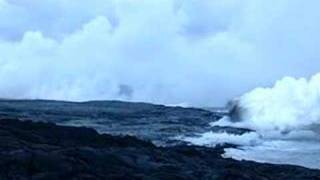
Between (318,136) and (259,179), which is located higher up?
(318,136)

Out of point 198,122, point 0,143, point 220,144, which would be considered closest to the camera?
point 0,143

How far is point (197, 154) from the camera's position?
2889cm

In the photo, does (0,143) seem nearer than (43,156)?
No

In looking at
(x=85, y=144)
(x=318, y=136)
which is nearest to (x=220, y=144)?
(x=318, y=136)

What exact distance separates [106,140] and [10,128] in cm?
384

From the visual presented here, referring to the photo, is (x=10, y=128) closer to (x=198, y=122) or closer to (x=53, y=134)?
(x=53, y=134)

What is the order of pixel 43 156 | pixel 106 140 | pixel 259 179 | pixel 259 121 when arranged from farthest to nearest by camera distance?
pixel 259 121 < pixel 106 140 < pixel 259 179 < pixel 43 156

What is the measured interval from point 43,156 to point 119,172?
2.08 metres

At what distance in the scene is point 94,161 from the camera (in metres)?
21.3

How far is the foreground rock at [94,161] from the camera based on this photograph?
1966cm

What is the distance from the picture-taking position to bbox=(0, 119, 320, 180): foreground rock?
64.5ft

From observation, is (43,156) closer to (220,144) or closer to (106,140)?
(106,140)

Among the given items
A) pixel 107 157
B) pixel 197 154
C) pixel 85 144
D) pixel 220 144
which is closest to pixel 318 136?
pixel 220 144

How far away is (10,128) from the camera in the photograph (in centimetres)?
2506
